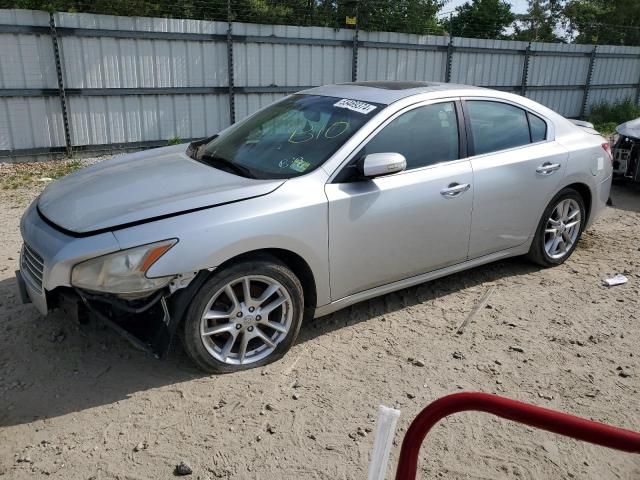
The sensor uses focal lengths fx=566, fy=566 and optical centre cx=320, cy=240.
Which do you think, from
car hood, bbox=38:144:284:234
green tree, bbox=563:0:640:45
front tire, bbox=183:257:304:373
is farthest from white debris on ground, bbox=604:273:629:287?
green tree, bbox=563:0:640:45

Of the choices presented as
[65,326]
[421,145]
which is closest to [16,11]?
[65,326]

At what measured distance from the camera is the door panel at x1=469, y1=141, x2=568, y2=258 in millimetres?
4215

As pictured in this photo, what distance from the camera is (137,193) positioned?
3367mm

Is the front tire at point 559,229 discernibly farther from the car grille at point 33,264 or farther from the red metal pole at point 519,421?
the car grille at point 33,264

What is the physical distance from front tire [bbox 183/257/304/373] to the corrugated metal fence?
22.9 feet

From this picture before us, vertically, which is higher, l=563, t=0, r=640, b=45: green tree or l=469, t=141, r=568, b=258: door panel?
l=563, t=0, r=640, b=45: green tree

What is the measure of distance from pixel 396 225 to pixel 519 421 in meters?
2.30

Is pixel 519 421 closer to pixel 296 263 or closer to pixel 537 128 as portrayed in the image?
pixel 296 263

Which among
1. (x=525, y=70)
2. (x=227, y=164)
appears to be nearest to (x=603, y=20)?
(x=525, y=70)

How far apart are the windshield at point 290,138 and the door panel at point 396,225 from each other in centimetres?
34

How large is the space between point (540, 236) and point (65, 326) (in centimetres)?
380

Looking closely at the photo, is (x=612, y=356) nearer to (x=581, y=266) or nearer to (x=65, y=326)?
(x=581, y=266)

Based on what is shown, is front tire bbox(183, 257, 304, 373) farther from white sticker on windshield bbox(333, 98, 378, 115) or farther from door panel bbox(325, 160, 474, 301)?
white sticker on windshield bbox(333, 98, 378, 115)

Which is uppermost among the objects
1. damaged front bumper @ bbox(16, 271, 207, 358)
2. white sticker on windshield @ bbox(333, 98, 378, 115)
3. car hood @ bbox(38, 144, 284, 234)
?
white sticker on windshield @ bbox(333, 98, 378, 115)
